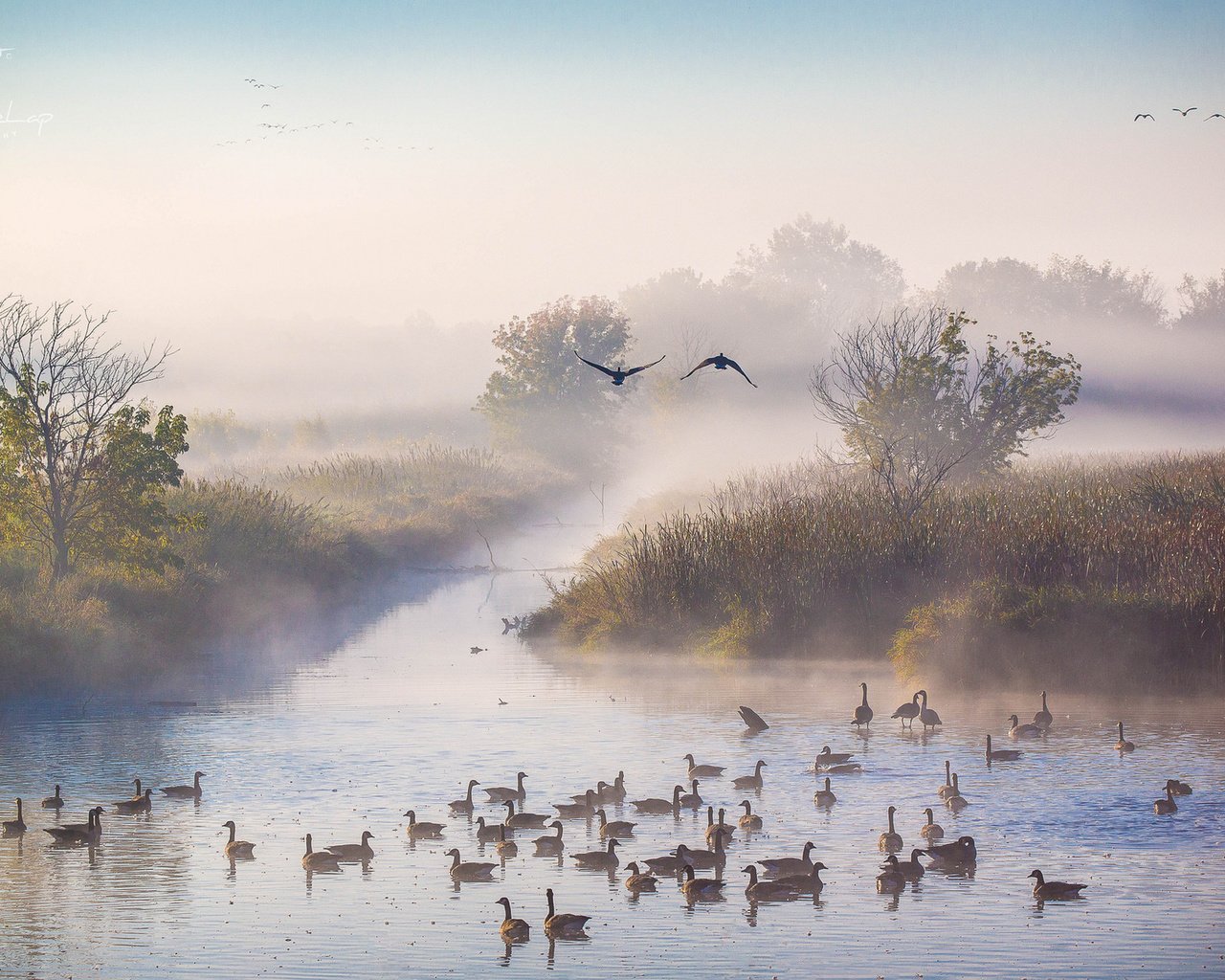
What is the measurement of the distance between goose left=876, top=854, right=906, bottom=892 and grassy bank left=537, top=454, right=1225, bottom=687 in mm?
14770

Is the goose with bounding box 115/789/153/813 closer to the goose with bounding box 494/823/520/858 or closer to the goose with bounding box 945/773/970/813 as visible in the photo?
the goose with bounding box 494/823/520/858

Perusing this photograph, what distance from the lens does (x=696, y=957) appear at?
13.7m

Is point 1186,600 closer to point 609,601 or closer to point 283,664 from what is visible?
point 609,601

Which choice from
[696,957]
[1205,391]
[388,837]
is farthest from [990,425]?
[1205,391]

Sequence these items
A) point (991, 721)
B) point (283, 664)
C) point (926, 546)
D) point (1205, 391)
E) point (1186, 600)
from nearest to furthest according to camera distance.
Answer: point (991, 721), point (1186, 600), point (926, 546), point (283, 664), point (1205, 391)

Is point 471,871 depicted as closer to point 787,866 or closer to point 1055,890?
point 787,866

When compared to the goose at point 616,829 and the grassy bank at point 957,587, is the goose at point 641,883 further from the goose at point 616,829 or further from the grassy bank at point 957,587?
the grassy bank at point 957,587

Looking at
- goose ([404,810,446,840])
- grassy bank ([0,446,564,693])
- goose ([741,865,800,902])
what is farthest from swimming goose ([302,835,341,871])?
grassy bank ([0,446,564,693])

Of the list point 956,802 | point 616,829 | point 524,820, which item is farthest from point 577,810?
point 956,802

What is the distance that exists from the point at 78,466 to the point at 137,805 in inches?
725

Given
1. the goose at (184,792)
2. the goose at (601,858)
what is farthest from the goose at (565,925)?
the goose at (184,792)

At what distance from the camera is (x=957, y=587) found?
108 feet

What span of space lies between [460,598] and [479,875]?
121ft

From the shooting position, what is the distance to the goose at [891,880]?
1556 centimetres
